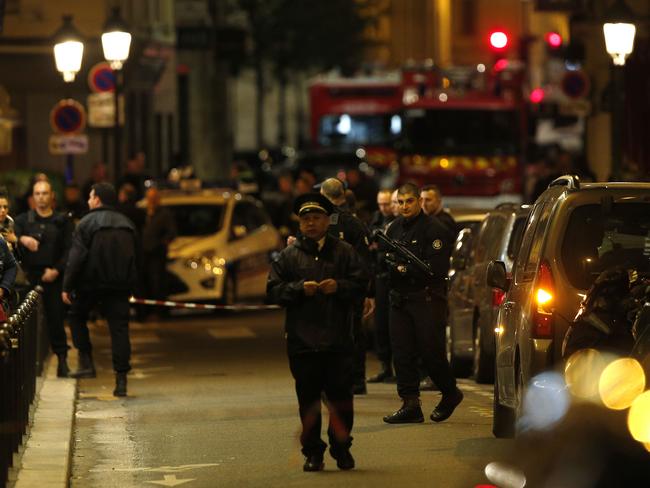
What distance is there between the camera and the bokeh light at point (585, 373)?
27.7 feet

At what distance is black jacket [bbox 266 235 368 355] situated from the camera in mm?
12148

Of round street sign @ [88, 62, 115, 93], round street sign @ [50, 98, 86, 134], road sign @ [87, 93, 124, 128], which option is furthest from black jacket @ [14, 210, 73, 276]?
round street sign @ [88, 62, 115, 93]

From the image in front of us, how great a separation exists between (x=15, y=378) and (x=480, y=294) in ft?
22.2

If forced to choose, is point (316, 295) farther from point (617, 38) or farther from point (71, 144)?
point (71, 144)

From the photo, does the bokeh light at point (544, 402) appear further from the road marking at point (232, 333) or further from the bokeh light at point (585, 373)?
the road marking at point (232, 333)

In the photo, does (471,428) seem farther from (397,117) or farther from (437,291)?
(397,117)

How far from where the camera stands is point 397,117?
149ft

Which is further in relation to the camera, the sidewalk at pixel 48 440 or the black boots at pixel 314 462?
the black boots at pixel 314 462

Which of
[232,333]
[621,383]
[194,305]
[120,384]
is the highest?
[621,383]

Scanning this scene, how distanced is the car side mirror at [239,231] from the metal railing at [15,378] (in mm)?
11545

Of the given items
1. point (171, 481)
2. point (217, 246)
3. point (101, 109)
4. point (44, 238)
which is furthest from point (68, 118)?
point (171, 481)

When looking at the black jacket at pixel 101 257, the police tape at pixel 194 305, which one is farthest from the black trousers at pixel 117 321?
the police tape at pixel 194 305

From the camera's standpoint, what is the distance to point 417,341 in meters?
14.7

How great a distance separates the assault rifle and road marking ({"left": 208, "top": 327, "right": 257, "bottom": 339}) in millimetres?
9878
